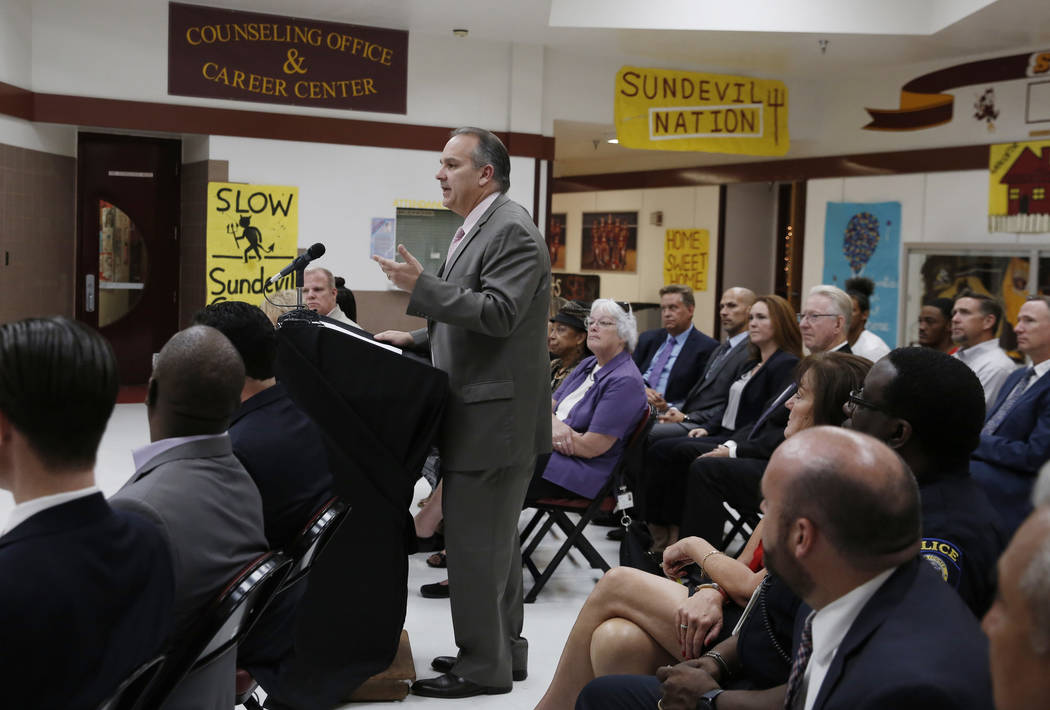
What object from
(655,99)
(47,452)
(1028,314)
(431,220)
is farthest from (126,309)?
(47,452)

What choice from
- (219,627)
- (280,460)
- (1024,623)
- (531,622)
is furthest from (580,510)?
(1024,623)

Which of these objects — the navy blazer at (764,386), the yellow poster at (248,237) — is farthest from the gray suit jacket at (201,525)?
the yellow poster at (248,237)

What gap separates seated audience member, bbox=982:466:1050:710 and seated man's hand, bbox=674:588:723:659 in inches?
59.4

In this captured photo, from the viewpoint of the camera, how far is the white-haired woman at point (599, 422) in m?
4.53

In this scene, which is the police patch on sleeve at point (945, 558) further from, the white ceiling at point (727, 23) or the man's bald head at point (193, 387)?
the white ceiling at point (727, 23)

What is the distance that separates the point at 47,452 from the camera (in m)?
1.37

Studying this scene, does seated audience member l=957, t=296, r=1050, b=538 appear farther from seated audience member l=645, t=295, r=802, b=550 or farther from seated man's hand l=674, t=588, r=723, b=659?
seated man's hand l=674, t=588, r=723, b=659

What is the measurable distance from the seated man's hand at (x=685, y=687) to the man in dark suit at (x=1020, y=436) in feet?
6.78

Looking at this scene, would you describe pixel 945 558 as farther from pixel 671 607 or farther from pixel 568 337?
pixel 568 337

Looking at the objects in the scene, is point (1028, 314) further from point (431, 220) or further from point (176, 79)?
point (176, 79)

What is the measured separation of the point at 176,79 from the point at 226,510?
23.3ft

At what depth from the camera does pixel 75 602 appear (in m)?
1.31

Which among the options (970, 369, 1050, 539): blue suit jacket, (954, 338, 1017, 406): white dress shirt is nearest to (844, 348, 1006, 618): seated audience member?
(970, 369, 1050, 539): blue suit jacket

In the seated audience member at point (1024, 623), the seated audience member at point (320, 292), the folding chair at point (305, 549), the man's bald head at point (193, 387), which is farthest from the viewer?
the seated audience member at point (320, 292)
